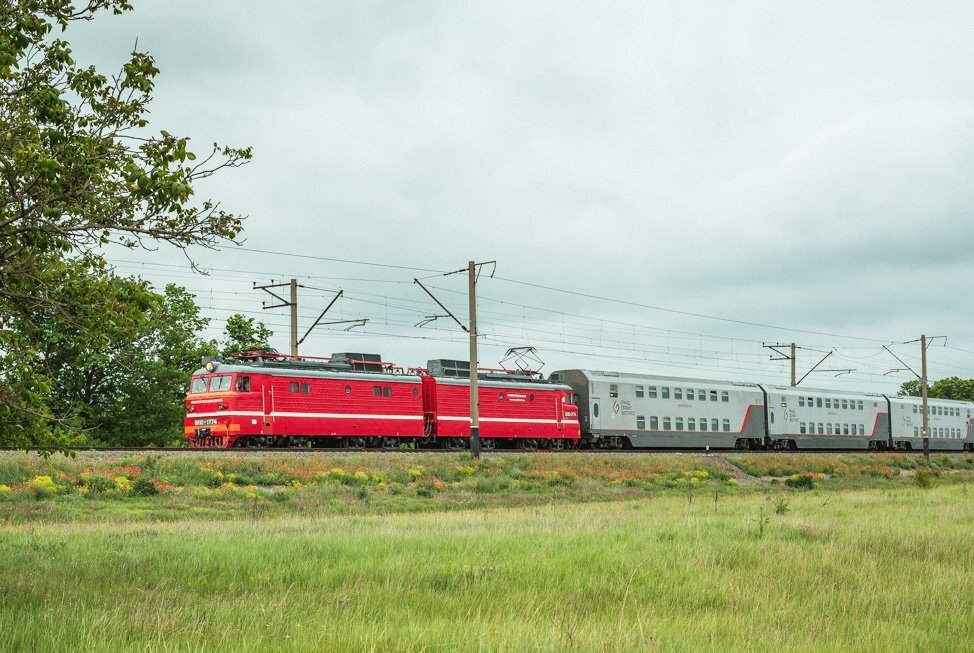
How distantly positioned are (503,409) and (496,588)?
1396 inches

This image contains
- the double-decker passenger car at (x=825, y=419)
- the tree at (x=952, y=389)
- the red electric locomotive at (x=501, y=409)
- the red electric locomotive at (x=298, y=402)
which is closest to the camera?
the red electric locomotive at (x=298, y=402)

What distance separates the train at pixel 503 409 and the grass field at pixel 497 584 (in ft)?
53.6

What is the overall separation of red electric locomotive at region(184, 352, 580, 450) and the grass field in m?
15.7

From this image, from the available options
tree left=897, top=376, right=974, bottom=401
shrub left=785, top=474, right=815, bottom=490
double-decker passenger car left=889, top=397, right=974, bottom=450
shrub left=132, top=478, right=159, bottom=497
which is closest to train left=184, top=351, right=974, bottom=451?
double-decker passenger car left=889, top=397, right=974, bottom=450

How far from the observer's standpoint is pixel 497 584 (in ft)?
39.0

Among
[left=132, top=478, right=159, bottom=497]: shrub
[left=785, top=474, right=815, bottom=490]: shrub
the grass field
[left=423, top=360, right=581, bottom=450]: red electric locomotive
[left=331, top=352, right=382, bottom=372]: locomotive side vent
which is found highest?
[left=331, top=352, right=382, bottom=372]: locomotive side vent

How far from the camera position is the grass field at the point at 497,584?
870cm

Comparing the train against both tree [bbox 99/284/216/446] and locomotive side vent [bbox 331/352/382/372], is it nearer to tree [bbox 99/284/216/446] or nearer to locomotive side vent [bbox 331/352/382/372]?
locomotive side vent [bbox 331/352/382/372]

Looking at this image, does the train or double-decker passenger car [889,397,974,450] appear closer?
the train

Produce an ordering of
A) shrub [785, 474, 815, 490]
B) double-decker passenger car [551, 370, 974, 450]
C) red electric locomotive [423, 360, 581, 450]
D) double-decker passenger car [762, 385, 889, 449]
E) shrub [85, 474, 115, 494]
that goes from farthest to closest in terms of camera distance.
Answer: double-decker passenger car [762, 385, 889, 449]
double-decker passenger car [551, 370, 974, 450]
red electric locomotive [423, 360, 581, 450]
shrub [785, 474, 815, 490]
shrub [85, 474, 115, 494]

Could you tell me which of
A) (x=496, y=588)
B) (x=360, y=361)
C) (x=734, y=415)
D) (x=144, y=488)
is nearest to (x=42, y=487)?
(x=144, y=488)

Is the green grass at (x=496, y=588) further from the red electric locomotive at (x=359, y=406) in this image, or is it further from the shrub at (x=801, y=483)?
the shrub at (x=801, y=483)

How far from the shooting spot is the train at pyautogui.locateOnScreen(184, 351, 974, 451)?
38406 mm

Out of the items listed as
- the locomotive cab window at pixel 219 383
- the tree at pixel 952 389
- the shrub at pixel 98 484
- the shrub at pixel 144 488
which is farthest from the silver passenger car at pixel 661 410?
the tree at pixel 952 389
